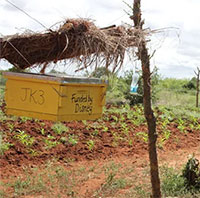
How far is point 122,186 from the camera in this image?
17.1 feet

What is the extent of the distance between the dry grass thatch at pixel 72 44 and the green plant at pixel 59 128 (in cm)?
330

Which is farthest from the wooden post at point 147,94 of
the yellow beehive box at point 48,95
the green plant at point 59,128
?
the green plant at point 59,128

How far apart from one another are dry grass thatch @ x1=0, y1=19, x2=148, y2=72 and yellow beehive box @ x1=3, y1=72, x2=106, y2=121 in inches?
7.0

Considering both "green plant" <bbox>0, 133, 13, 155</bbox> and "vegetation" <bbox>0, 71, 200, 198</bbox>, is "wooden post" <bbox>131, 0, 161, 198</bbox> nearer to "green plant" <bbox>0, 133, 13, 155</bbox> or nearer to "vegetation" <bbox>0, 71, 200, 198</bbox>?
"vegetation" <bbox>0, 71, 200, 198</bbox>

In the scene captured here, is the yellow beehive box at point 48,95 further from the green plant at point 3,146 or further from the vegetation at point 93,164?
the green plant at point 3,146

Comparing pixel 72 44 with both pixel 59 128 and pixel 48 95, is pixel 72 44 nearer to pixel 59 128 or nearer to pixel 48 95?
pixel 48 95

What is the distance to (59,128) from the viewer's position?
7.12m

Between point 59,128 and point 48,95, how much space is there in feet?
11.9

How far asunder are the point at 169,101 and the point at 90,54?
11.1 meters

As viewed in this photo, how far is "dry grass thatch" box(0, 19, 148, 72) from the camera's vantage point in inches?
141

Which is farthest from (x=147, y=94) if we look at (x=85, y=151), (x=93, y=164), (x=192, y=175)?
(x=85, y=151)

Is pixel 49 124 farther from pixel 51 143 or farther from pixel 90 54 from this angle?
pixel 90 54

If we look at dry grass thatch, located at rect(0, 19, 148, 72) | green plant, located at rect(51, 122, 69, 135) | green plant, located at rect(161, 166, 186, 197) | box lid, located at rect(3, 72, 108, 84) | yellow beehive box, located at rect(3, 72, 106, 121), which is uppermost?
dry grass thatch, located at rect(0, 19, 148, 72)

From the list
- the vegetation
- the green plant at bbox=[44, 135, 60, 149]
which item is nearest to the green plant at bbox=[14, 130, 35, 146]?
the vegetation
